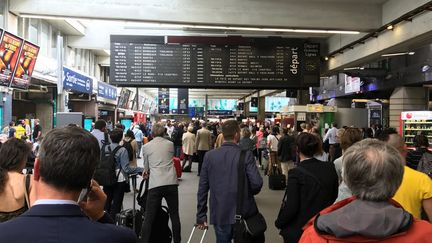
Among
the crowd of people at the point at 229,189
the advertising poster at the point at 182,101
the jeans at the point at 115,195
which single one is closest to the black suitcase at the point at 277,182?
the crowd of people at the point at 229,189

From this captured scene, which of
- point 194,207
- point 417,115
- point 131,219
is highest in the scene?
point 417,115

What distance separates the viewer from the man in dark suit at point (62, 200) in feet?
4.27

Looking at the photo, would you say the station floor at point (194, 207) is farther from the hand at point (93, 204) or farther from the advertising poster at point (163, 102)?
the advertising poster at point (163, 102)

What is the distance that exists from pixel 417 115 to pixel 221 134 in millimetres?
5580

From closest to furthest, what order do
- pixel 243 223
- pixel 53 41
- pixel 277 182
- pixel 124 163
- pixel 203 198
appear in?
1. pixel 243 223
2. pixel 203 198
3. pixel 124 163
4. pixel 277 182
5. pixel 53 41

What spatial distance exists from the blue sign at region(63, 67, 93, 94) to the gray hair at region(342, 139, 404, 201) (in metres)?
13.7

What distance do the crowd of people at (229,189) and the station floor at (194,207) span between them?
3.71 feet

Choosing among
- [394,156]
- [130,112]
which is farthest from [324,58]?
[130,112]

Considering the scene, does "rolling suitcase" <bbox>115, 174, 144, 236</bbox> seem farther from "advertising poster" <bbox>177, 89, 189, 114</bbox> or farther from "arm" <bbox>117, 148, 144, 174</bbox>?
"advertising poster" <bbox>177, 89, 189, 114</bbox>

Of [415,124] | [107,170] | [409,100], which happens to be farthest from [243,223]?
[409,100]

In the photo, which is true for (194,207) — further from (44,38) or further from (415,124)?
(44,38)

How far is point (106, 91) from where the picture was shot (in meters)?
22.3

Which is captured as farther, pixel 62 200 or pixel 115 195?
pixel 115 195

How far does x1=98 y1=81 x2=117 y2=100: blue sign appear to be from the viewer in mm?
20859
